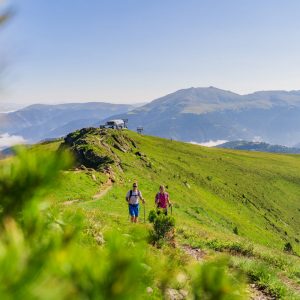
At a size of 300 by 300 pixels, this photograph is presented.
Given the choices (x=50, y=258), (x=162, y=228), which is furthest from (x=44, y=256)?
(x=162, y=228)

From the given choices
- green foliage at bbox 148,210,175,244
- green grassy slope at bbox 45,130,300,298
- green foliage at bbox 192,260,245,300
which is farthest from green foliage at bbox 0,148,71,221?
green grassy slope at bbox 45,130,300,298

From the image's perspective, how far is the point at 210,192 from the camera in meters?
80.2

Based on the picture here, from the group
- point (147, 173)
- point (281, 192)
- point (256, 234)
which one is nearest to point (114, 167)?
point (147, 173)

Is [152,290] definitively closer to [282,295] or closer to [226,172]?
[282,295]

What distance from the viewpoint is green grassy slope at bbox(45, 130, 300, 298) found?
116ft

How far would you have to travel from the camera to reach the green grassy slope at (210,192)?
3522 cm

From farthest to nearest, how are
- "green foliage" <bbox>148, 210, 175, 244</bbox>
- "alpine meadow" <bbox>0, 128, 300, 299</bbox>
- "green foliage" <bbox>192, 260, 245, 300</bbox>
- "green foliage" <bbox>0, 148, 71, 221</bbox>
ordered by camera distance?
Answer: "green foliage" <bbox>148, 210, 175, 244</bbox> → "green foliage" <bbox>192, 260, 245, 300</bbox> → "green foliage" <bbox>0, 148, 71, 221</bbox> → "alpine meadow" <bbox>0, 128, 300, 299</bbox>

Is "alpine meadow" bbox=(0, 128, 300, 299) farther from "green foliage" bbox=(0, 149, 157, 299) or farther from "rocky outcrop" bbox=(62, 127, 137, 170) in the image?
"rocky outcrop" bbox=(62, 127, 137, 170)

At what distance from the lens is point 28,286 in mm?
1742


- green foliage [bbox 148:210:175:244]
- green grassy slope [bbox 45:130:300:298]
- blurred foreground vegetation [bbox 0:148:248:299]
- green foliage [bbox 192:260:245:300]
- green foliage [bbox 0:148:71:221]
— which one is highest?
green foliage [bbox 0:148:71:221]

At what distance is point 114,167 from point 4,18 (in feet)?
184

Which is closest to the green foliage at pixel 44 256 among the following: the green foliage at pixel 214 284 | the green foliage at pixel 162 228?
the green foliage at pixel 214 284

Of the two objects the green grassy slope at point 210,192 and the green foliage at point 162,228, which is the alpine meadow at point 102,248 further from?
the green grassy slope at point 210,192

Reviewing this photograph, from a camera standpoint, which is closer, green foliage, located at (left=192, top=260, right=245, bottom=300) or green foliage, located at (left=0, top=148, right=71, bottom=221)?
green foliage, located at (left=0, top=148, right=71, bottom=221)
